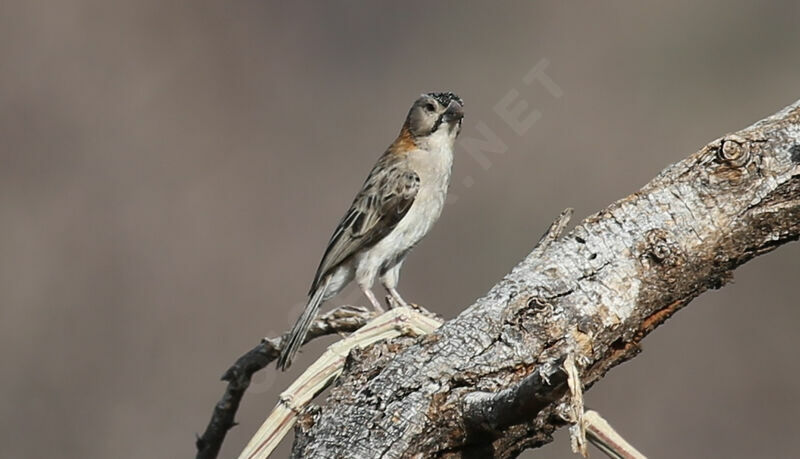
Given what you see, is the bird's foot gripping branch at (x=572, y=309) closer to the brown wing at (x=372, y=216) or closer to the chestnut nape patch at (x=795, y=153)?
the chestnut nape patch at (x=795, y=153)

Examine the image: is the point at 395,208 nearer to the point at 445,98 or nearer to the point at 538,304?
the point at 445,98

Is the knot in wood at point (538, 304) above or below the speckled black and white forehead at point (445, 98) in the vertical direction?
below

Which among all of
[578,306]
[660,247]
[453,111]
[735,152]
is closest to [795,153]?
[735,152]

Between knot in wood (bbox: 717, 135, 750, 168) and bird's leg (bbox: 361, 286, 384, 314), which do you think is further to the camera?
bird's leg (bbox: 361, 286, 384, 314)

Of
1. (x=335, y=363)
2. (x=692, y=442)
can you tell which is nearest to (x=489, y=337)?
(x=335, y=363)

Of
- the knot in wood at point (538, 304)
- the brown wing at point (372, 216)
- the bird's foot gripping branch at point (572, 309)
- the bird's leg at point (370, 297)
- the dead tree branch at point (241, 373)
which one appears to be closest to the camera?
the bird's foot gripping branch at point (572, 309)

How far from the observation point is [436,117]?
639cm

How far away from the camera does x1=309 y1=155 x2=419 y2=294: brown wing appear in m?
6.13

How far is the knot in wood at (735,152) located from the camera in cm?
344

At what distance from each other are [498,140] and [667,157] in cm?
192

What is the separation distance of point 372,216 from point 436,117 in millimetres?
715

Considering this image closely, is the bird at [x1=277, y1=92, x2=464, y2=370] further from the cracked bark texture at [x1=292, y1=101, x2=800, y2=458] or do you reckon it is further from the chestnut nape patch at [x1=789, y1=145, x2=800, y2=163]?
the chestnut nape patch at [x1=789, y1=145, x2=800, y2=163]

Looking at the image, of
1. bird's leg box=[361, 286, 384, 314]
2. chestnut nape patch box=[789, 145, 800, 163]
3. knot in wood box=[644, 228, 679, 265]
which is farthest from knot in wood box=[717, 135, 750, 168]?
bird's leg box=[361, 286, 384, 314]

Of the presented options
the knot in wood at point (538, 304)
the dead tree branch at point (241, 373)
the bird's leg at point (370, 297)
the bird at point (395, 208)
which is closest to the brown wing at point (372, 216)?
the bird at point (395, 208)
